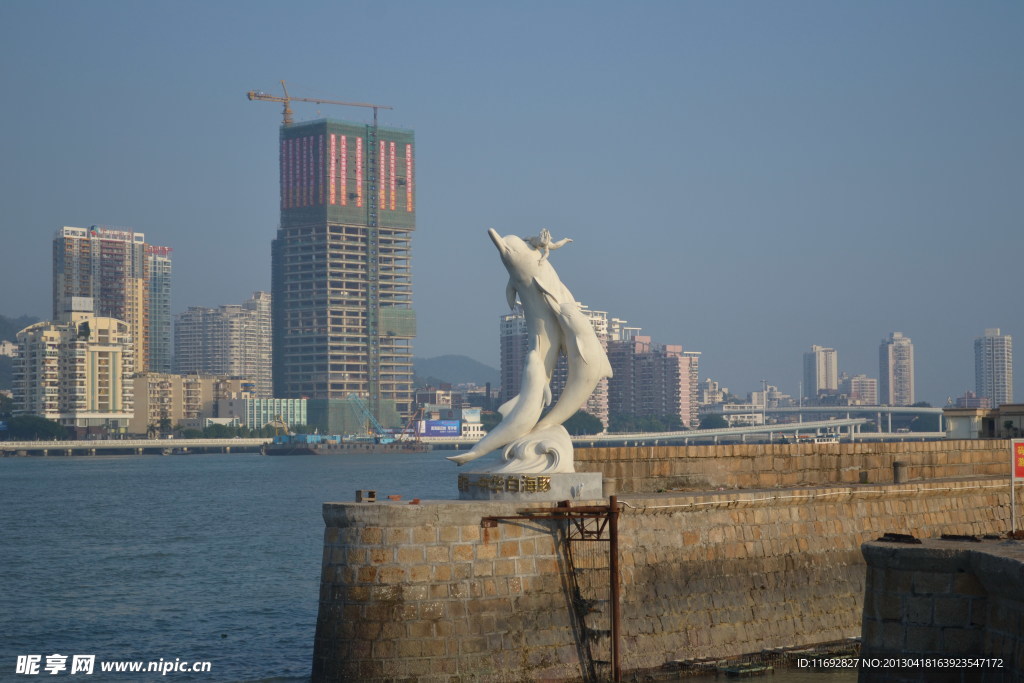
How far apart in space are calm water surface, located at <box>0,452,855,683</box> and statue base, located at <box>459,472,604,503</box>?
4.26 m

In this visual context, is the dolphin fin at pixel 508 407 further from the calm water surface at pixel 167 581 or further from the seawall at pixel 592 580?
the calm water surface at pixel 167 581

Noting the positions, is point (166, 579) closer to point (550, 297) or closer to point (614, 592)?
point (550, 297)

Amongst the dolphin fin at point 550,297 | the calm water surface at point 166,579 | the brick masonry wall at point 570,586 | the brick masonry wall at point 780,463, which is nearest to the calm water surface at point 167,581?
the calm water surface at point 166,579

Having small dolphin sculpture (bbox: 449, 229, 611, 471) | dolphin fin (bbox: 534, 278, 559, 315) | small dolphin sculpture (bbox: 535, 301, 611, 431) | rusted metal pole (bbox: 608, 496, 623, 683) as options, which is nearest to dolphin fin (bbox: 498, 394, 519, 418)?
small dolphin sculpture (bbox: 449, 229, 611, 471)

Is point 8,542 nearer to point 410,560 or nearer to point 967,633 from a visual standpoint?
point 410,560

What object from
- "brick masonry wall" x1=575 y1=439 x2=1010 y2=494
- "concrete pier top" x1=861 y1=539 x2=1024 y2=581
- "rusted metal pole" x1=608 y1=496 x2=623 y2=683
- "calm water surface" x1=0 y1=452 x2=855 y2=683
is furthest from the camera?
"calm water surface" x1=0 y1=452 x2=855 y2=683

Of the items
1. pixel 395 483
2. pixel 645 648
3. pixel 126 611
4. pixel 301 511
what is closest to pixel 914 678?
pixel 645 648

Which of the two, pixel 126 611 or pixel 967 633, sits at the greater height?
pixel 967 633

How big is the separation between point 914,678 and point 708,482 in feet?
39.0

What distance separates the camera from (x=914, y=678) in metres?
14.7

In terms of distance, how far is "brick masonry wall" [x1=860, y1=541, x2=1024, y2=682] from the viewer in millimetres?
13906

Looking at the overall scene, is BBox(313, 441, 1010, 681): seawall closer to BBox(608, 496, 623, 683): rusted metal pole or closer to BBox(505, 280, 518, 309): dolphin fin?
BBox(608, 496, 623, 683): rusted metal pole

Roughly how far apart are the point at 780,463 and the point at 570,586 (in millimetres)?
8555

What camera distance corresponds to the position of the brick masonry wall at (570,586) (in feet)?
64.3
